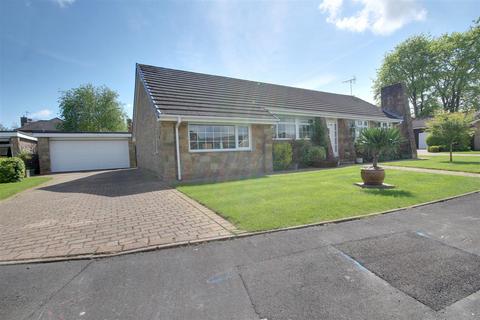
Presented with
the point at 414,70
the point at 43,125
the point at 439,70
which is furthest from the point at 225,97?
the point at 43,125

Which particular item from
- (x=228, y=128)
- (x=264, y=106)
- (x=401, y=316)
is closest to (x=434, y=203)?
(x=401, y=316)

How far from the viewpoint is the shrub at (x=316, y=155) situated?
14.6 metres

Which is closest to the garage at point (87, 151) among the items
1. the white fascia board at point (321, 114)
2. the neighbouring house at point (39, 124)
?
the white fascia board at point (321, 114)

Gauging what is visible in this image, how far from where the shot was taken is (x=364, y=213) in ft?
17.3

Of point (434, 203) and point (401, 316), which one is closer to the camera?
point (401, 316)

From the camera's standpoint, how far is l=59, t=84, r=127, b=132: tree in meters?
35.3

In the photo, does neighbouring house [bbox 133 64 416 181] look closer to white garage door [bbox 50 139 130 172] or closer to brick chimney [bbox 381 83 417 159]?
brick chimney [bbox 381 83 417 159]

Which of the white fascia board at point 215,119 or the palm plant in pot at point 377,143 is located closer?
the palm plant in pot at point 377,143

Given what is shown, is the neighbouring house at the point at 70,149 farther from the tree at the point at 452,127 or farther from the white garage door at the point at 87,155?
the tree at the point at 452,127

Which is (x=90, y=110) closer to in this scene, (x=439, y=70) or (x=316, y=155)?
(x=316, y=155)

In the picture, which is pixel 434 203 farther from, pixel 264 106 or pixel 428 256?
pixel 264 106

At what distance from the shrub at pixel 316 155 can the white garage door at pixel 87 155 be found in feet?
55.3

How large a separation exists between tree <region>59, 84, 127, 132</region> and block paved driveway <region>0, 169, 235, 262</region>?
33169 mm

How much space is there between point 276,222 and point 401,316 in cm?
265
